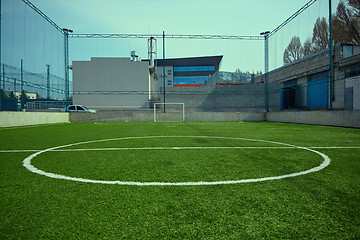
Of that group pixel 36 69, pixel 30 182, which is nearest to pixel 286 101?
pixel 36 69

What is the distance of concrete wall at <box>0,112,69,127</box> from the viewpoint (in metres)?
10.4

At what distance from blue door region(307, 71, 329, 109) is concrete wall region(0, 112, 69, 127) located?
55.5ft

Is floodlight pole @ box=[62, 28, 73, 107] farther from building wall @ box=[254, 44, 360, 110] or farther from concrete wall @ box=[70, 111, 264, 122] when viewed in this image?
building wall @ box=[254, 44, 360, 110]

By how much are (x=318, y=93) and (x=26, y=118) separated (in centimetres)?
1876

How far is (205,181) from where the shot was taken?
2135mm

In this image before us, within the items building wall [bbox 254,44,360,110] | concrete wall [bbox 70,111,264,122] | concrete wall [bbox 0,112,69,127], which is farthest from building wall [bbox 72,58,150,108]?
building wall [bbox 254,44,360,110]

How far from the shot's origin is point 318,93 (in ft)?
51.0

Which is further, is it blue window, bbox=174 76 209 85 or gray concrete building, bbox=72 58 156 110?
blue window, bbox=174 76 209 85

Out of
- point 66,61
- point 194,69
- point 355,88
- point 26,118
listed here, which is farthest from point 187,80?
point 26,118

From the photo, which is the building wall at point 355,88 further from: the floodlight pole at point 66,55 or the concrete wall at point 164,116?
the floodlight pole at point 66,55

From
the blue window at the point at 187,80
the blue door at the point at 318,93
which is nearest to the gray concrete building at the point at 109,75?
the blue door at the point at 318,93

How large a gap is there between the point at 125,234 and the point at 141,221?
0.16 meters

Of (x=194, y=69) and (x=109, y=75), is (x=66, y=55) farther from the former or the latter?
(x=194, y=69)

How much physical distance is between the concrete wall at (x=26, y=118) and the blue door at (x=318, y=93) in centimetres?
1690
